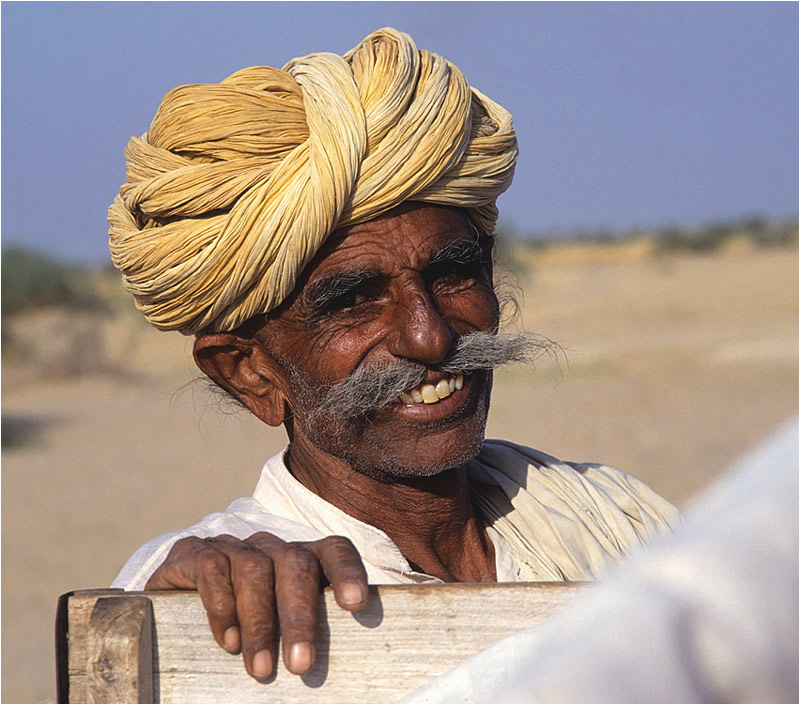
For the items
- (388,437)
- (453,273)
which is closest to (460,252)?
(453,273)

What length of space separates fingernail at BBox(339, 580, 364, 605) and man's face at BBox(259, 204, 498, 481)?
84 centimetres

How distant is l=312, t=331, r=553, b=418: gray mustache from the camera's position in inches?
78.4

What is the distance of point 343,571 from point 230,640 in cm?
15

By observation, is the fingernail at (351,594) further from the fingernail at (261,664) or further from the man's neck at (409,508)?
the man's neck at (409,508)

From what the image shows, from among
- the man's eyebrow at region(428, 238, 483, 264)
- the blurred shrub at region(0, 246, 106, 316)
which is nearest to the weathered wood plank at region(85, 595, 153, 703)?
the man's eyebrow at region(428, 238, 483, 264)

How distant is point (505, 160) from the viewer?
224 centimetres

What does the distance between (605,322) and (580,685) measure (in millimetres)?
24434

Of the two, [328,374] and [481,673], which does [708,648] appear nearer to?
[481,673]

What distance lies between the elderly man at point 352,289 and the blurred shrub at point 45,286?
21370 millimetres

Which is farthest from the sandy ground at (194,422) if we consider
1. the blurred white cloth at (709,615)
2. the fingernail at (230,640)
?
the blurred white cloth at (709,615)

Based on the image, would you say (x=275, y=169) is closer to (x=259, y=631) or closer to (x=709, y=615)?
Answer: (x=259, y=631)

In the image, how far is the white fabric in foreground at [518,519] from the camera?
200cm

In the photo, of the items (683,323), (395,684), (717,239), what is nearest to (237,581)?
(395,684)

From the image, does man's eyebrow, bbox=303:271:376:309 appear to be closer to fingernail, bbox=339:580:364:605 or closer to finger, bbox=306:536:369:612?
finger, bbox=306:536:369:612
